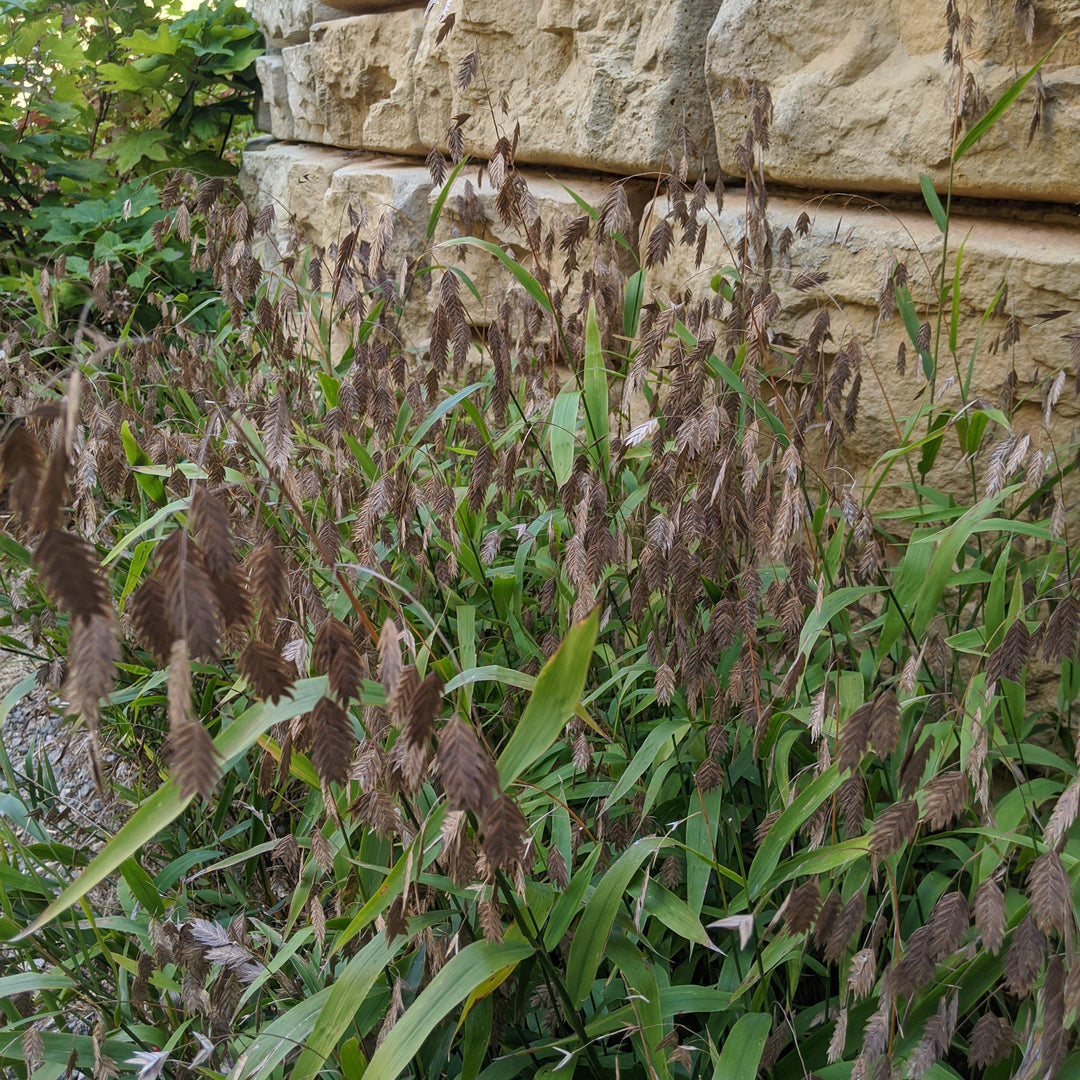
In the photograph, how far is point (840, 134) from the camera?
1.90m

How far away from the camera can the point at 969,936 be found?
1090 mm

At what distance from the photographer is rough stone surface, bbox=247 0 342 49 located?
353 centimetres

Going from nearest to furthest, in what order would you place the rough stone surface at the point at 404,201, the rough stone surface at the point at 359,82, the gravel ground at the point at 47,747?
the gravel ground at the point at 47,747, the rough stone surface at the point at 404,201, the rough stone surface at the point at 359,82

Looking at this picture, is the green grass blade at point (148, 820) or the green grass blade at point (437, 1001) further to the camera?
the green grass blade at point (437, 1001)

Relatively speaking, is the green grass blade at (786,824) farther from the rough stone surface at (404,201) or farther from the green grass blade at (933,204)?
the rough stone surface at (404,201)

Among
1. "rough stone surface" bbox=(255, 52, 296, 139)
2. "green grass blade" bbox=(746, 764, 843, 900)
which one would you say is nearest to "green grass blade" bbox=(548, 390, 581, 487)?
"green grass blade" bbox=(746, 764, 843, 900)

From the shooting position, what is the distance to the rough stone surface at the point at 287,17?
139 inches

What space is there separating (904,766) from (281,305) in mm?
2077

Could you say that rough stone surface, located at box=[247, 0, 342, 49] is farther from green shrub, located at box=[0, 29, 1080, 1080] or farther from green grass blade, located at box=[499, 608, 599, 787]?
green grass blade, located at box=[499, 608, 599, 787]

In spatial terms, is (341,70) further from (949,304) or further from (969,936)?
(969,936)

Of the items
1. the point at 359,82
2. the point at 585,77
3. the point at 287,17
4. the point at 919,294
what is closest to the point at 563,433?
the point at 919,294

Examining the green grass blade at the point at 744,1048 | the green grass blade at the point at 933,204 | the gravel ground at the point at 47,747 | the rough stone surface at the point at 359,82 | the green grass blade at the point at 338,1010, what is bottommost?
the gravel ground at the point at 47,747

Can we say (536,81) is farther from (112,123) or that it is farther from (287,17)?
(112,123)

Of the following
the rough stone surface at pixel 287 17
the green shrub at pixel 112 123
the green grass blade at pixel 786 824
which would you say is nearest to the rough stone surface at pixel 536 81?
the rough stone surface at pixel 287 17
